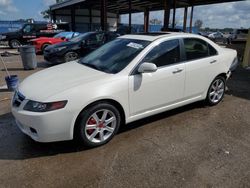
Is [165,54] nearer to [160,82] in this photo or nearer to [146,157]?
[160,82]

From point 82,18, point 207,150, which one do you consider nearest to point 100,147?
point 207,150

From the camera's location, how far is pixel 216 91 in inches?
205

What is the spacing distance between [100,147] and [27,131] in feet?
3.48

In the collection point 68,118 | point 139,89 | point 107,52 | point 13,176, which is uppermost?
point 107,52

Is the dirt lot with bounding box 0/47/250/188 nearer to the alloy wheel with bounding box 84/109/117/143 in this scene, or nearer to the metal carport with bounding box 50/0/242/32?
the alloy wheel with bounding box 84/109/117/143

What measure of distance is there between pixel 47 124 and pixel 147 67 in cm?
165

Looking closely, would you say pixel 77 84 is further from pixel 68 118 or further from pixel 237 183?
pixel 237 183

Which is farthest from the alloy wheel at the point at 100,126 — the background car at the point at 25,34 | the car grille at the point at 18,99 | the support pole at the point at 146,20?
the support pole at the point at 146,20

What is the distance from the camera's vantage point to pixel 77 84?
340 centimetres

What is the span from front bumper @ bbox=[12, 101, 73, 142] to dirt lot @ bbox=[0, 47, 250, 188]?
330 mm

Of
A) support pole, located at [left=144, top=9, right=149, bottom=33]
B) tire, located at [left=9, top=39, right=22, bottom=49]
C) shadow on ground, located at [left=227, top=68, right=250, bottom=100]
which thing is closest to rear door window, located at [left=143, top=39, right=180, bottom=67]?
shadow on ground, located at [left=227, top=68, right=250, bottom=100]

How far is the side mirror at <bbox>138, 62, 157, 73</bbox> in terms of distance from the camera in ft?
12.0

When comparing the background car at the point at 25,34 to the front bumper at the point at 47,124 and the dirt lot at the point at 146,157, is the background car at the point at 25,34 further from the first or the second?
the front bumper at the point at 47,124

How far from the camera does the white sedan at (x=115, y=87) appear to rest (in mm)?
3227
